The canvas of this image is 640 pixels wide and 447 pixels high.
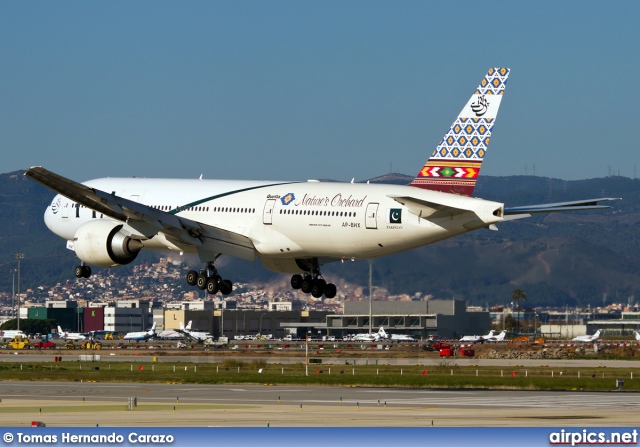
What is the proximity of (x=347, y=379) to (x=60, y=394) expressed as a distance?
2025cm

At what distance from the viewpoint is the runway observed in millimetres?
40938

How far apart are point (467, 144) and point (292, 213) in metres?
8.81

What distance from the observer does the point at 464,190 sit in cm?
5462

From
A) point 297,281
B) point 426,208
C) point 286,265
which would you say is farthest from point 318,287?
point 426,208

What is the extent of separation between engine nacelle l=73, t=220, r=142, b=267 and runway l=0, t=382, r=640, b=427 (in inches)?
255

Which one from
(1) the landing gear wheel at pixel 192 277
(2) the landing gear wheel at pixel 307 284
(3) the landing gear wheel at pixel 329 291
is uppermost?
(1) the landing gear wheel at pixel 192 277

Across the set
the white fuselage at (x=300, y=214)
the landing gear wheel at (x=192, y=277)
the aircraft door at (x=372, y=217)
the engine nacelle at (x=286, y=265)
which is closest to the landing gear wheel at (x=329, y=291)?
the engine nacelle at (x=286, y=265)

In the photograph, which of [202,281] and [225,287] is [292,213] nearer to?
[225,287]

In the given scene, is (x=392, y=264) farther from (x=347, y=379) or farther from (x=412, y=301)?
(x=347, y=379)

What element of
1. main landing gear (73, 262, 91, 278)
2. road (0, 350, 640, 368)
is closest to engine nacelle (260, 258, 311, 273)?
main landing gear (73, 262, 91, 278)

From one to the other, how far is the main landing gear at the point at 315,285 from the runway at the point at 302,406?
4.93 meters

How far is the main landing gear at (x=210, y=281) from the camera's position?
2324 inches

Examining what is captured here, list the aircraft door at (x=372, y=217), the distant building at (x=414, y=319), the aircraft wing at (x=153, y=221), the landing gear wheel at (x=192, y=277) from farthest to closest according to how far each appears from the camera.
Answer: the distant building at (x=414, y=319) < the landing gear wheel at (x=192, y=277) < the aircraft wing at (x=153, y=221) < the aircraft door at (x=372, y=217)

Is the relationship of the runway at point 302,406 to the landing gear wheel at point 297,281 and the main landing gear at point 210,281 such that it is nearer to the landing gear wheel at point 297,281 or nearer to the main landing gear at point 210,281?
the main landing gear at point 210,281
